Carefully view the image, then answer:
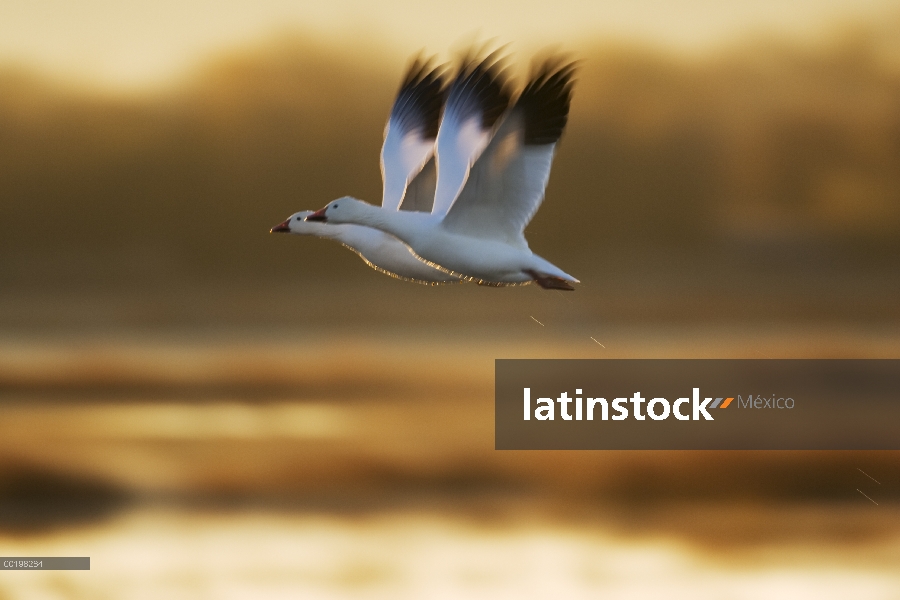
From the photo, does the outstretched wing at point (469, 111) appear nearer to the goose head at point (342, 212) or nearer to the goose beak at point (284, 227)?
the goose head at point (342, 212)

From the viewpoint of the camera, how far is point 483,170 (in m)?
8.80

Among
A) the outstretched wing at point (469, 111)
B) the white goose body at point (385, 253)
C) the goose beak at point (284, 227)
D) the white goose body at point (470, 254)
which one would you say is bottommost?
the white goose body at point (470, 254)

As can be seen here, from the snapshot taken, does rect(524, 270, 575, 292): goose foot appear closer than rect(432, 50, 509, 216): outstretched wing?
Yes

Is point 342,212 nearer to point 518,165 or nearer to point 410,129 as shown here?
point 518,165

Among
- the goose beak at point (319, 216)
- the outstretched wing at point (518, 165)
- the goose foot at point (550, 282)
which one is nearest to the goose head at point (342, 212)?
the goose beak at point (319, 216)

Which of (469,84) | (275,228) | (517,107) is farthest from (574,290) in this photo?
(275,228)

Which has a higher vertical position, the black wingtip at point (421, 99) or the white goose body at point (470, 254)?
the black wingtip at point (421, 99)

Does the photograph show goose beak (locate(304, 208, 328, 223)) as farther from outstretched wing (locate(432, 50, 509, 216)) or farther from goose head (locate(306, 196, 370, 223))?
outstretched wing (locate(432, 50, 509, 216))

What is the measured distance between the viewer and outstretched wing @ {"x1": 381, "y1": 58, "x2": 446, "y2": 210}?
36.4 feet

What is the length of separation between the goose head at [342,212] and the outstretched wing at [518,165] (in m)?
0.78

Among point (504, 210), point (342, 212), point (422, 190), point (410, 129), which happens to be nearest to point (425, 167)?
point (422, 190)

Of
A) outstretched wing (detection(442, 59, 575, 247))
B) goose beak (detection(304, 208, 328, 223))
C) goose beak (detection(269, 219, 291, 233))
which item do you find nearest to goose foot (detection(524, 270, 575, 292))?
outstretched wing (detection(442, 59, 575, 247))

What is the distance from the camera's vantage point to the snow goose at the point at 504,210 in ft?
28.5

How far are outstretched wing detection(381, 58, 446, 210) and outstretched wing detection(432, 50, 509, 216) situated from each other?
0.60 m
